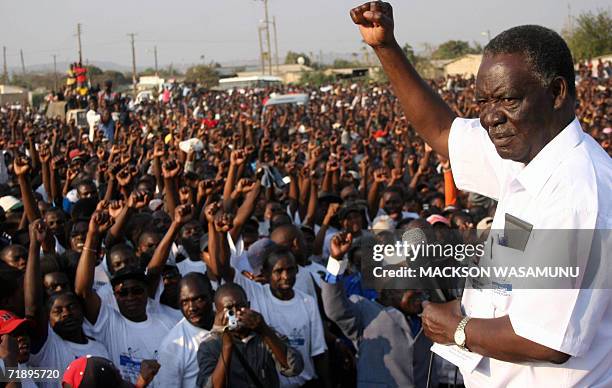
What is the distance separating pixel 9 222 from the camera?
20.5ft

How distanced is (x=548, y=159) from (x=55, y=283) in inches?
135

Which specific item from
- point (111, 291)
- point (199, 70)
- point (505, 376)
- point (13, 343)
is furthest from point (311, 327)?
point (199, 70)

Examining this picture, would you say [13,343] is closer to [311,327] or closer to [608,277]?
[311,327]

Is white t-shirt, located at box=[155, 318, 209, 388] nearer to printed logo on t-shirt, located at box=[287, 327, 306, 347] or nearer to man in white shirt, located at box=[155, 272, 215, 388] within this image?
man in white shirt, located at box=[155, 272, 215, 388]

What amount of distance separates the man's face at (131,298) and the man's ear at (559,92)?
3.11 m

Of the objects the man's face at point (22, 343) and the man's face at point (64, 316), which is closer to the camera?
the man's face at point (22, 343)

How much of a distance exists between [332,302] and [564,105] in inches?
103

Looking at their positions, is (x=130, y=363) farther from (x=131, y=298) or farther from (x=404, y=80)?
(x=404, y=80)

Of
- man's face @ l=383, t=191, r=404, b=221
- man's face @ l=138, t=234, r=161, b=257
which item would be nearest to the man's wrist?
man's face @ l=138, t=234, r=161, b=257

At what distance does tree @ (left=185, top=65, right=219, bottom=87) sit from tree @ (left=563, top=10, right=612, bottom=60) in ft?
72.6

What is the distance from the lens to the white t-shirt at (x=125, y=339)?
4039mm

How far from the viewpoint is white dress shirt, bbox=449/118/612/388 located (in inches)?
55.5

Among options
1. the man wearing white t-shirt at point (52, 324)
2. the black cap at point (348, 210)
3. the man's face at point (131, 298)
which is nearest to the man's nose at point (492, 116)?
the man wearing white t-shirt at point (52, 324)

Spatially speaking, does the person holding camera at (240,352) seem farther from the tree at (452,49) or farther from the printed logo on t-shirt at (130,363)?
the tree at (452,49)
